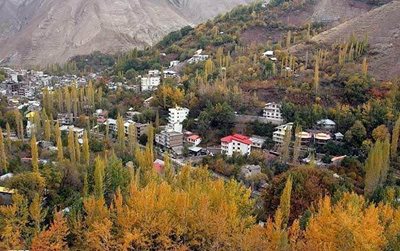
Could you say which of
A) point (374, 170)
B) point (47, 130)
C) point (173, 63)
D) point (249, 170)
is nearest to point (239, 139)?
point (249, 170)

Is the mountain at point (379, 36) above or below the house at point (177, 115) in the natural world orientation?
above

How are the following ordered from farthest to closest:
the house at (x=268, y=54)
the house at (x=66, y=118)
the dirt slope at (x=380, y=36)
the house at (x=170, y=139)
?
the house at (x=268, y=54) → the dirt slope at (x=380, y=36) → the house at (x=66, y=118) → the house at (x=170, y=139)

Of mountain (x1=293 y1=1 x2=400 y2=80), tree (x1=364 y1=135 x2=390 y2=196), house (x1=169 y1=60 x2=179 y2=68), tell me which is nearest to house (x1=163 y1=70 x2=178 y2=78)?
house (x1=169 y1=60 x2=179 y2=68)

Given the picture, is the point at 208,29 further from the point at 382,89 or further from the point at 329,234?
the point at 329,234

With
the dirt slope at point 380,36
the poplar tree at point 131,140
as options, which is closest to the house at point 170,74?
the dirt slope at point 380,36

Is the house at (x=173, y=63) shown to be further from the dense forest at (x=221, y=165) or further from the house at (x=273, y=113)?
the house at (x=273, y=113)

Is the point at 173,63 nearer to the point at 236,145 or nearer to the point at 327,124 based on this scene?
the point at 236,145
